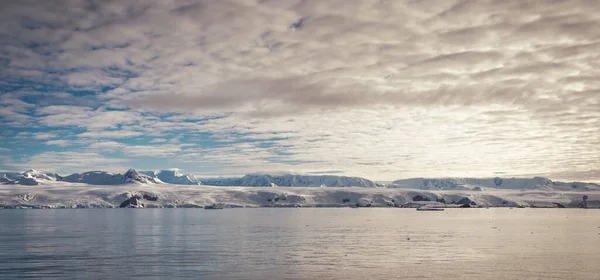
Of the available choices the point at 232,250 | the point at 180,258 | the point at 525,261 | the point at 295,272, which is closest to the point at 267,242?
the point at 232,250

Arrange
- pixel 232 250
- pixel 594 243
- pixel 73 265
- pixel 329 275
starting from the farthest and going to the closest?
1. pixel 594 243
2. pixel 232 250
3. pixel 73 265
4. pixel 329 275

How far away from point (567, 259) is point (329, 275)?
34.2 meters

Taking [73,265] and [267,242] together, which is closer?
[73,265]

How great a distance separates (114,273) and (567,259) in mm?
54564

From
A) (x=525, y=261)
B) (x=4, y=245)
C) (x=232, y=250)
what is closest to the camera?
(x=525, y=261)

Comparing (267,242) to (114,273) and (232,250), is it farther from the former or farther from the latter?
(114,273)

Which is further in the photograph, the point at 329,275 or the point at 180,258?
the point at 180,258

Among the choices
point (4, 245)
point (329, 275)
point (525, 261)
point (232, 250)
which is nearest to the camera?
point (329, 275)

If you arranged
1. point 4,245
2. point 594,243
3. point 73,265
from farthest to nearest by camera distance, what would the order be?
point 594,243
point 4,245
point 73,265

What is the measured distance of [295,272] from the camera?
158 feet

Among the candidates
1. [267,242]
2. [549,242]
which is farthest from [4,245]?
[549,242]

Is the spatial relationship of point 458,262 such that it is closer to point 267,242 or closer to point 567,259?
point 567,259

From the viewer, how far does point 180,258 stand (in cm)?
5838

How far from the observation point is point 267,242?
78938mm
